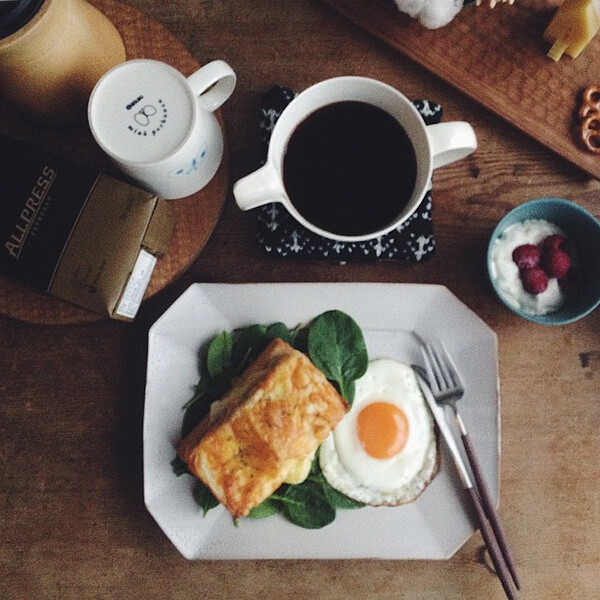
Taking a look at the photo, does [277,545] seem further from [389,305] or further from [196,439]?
[389,305]

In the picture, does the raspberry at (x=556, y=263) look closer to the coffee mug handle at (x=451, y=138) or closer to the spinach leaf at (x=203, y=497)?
the coffee mug handle at (x=451, y=138)

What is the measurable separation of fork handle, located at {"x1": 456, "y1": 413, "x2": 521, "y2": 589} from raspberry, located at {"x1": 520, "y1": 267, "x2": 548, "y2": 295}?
252mm

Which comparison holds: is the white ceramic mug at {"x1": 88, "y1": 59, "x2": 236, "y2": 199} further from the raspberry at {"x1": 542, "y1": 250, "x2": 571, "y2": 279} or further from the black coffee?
the raspberry at {"x1": 542, "y1": 250, "x2": 571, "y2": 279}

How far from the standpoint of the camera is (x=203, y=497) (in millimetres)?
1047

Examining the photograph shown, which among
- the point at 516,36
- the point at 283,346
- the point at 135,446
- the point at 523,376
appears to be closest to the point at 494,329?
the point at 523,376

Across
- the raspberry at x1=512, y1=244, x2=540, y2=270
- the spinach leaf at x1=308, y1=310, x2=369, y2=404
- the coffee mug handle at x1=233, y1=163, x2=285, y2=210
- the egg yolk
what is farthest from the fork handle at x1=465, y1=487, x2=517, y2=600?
the coffee mug handle at x1=233, y1=163, x2=285, y2=210

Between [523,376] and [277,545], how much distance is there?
1.63 ft

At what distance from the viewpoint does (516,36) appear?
1.07 meters

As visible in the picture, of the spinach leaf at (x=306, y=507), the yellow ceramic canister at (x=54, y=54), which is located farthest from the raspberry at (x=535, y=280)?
the yellow ceramic canister at (x=54, y=54)

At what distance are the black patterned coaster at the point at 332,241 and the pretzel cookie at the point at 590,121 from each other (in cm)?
23

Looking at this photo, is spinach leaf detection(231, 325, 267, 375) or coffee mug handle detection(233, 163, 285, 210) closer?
coffee mug handle detection(233, 163, 285, 210)

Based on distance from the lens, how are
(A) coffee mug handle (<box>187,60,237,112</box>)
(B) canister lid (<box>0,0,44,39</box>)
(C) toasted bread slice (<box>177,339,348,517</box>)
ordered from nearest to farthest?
1. (B) canister lid (<box>0,0,44,39</box>)
2. (A) coffee mug handle (<box>187,60,237,112</box>)
3. (C) toasted bread slice (<box>177,339,348,517</box>)

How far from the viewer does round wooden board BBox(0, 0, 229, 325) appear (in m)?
1.00

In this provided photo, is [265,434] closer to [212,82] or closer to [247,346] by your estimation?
[247,346]
